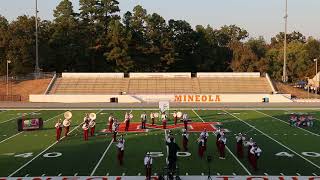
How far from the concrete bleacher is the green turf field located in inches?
1092

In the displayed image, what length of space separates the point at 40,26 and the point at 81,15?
10111 millimetres

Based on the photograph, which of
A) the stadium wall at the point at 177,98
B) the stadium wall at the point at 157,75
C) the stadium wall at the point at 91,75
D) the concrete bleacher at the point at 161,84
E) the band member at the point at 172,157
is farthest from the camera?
the stadium wall at the point at 157,75

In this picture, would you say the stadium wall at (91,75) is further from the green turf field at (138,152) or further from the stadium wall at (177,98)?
the green turf field at (138,152)

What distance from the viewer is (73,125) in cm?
3145

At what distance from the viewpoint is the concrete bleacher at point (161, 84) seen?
60.7m

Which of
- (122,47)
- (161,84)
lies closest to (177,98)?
(161,84)

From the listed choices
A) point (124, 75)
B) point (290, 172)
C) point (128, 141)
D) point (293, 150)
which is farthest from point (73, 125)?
point (124, 75)

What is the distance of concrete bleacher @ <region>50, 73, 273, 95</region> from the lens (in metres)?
60.7

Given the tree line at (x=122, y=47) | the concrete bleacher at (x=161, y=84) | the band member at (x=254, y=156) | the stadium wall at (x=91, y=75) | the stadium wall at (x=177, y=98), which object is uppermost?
the tree line at (x=122, y=47)

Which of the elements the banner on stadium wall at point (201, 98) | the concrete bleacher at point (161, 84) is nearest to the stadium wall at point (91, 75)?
the concrete bleacher at point (161, 84)

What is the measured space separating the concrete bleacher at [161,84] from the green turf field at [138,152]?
27729 mm

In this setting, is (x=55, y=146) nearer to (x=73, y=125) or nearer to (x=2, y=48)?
(x=73, y=125)

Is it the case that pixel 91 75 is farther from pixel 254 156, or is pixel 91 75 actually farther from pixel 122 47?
pixel 254 156

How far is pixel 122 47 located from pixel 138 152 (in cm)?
5448
